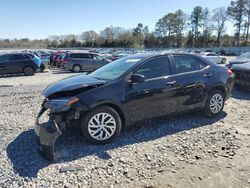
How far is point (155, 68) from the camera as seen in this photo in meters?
5.30

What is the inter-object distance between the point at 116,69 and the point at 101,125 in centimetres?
136

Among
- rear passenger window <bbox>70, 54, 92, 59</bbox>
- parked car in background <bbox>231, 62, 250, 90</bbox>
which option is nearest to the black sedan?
parked car in background <bbox>231, 62, 250, 90</bbox>

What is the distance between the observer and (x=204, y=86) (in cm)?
586

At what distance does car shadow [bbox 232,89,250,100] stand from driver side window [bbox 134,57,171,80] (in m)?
4.20

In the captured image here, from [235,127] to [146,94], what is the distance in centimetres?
215

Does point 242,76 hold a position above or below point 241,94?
above

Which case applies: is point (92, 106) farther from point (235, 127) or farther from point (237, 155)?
point (235, 127)

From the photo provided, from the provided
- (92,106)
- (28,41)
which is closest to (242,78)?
(92,106)

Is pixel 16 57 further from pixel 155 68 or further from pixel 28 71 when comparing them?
pixel 155 68

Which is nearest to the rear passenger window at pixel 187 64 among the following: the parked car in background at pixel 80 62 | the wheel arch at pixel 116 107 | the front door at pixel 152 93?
the front door at pixel 152 93

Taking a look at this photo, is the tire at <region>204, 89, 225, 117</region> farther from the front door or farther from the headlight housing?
the headlight housing

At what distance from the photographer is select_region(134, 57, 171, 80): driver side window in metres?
5.14

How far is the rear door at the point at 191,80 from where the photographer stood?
5.53 metres

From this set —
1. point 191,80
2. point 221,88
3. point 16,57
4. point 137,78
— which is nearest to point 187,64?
point 191,80
